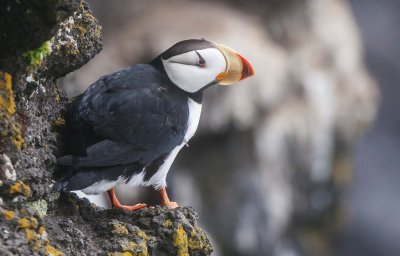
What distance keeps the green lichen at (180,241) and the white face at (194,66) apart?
67 centimetres

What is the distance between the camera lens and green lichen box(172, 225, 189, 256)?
11.2ft

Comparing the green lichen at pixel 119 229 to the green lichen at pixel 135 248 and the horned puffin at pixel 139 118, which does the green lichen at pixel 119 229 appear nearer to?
the green lichen at pixel 135 248

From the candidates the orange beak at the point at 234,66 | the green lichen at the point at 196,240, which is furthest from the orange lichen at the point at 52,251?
the orange beak at the point at 234,66

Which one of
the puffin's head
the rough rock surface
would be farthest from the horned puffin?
the rough rock surface

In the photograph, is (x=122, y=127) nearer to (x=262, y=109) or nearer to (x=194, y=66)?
(x=194, y=66)

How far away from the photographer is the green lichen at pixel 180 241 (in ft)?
11.2

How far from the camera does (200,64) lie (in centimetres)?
374

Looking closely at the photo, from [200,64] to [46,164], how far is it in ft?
3.09

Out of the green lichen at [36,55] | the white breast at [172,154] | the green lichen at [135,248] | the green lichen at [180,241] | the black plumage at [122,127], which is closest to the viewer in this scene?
the green lichen at [36,55]

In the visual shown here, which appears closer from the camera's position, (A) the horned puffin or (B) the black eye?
(A) the horned puffin

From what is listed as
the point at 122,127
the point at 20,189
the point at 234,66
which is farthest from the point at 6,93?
the point at 234,66

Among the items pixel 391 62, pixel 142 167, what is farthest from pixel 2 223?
pixel 391 62

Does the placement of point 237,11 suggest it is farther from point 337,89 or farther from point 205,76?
point 205,76

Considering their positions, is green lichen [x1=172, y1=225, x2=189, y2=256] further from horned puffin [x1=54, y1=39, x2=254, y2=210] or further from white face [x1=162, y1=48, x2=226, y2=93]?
white face [x1=162, y1=48, x2=226, y2=93]
